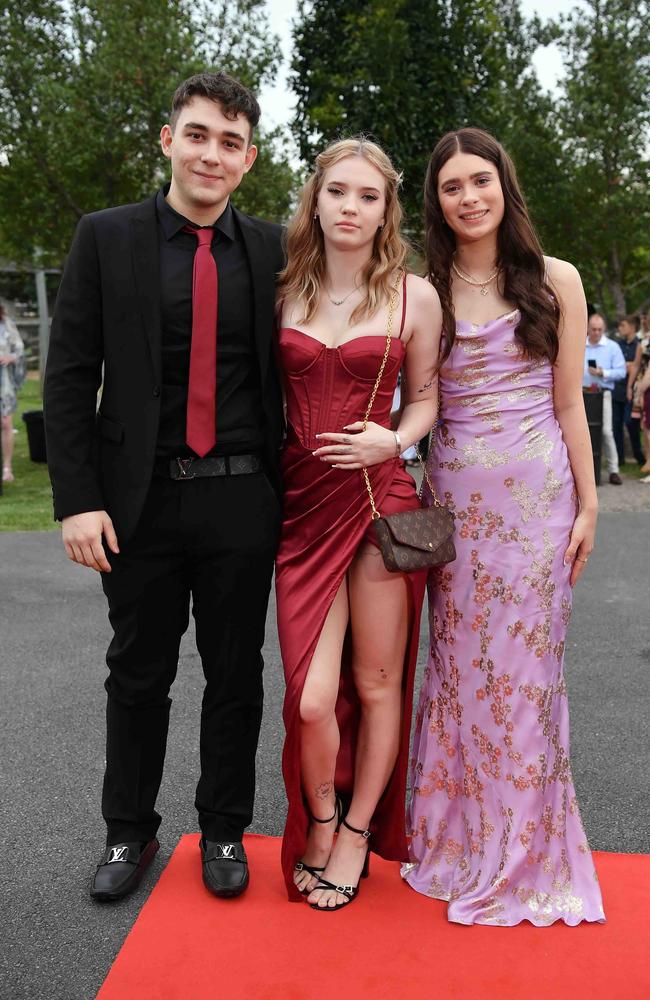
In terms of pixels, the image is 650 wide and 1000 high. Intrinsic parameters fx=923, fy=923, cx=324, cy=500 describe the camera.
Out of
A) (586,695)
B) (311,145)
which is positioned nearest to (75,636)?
(586,695)

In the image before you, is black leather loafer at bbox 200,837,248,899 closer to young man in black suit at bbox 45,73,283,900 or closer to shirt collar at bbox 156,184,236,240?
young man in black suit at bbox 45,73,283,900

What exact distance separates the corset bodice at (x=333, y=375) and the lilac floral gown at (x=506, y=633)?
0.76ft

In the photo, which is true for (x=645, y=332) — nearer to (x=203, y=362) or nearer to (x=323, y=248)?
(x=323, y=248)

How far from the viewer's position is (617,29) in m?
15.4

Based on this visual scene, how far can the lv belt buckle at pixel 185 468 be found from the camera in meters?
2.61

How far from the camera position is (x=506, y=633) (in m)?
2.68

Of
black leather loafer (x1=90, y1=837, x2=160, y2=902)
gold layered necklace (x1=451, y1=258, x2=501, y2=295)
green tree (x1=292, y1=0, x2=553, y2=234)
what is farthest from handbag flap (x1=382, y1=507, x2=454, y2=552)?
green tree (x1=292, y1=0, x2=553, y2=234)

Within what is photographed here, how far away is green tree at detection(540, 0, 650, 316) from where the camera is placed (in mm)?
14992

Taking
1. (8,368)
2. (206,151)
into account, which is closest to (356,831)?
(206,151)

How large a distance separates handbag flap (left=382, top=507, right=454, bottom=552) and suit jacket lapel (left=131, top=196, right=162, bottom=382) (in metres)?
0.76

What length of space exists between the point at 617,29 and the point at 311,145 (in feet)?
25.6

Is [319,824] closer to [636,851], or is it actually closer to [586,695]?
[636,851]

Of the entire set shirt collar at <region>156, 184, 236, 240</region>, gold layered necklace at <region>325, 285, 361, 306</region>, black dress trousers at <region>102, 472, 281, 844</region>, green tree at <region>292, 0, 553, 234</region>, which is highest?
green tree at <region>292, 0, 553, 234</region>

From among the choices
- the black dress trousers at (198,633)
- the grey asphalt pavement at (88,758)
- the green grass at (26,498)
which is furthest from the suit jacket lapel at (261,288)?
the green grass at (26,498)
